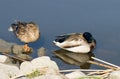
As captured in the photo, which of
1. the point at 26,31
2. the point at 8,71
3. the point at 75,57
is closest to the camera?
the point at 8,71

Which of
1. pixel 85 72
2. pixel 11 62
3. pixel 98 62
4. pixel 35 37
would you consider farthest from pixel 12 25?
pixel 85 72

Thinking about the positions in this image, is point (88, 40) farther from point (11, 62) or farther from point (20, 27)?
point (11, 62)

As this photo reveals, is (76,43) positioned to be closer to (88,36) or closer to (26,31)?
(88,36)

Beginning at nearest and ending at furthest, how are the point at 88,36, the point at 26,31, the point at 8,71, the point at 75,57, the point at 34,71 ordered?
the point at 34,71 < the point at 8,71 < the point at 75,57 < the point at 88,36 < the point at 26,31

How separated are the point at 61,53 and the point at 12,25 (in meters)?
0.97

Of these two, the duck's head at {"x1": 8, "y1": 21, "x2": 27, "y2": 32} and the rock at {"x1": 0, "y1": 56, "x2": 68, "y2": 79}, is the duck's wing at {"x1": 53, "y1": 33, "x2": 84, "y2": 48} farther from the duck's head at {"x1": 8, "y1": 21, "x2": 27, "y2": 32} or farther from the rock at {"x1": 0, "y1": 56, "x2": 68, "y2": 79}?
the rock at {"x1": 0, "y1": 56, "x2": 68, "y2": 79}

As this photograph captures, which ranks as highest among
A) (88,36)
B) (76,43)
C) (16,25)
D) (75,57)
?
(16,25)

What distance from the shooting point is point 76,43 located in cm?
730

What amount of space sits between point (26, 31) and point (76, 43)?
37.5 inches

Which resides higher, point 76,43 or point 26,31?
point 26,31

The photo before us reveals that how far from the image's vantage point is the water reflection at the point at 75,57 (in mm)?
6188

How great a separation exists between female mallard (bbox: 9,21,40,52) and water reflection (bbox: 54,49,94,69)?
1.66ft

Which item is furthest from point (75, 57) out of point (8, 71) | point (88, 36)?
point (8, 71)

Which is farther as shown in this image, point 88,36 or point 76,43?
point 76,43
